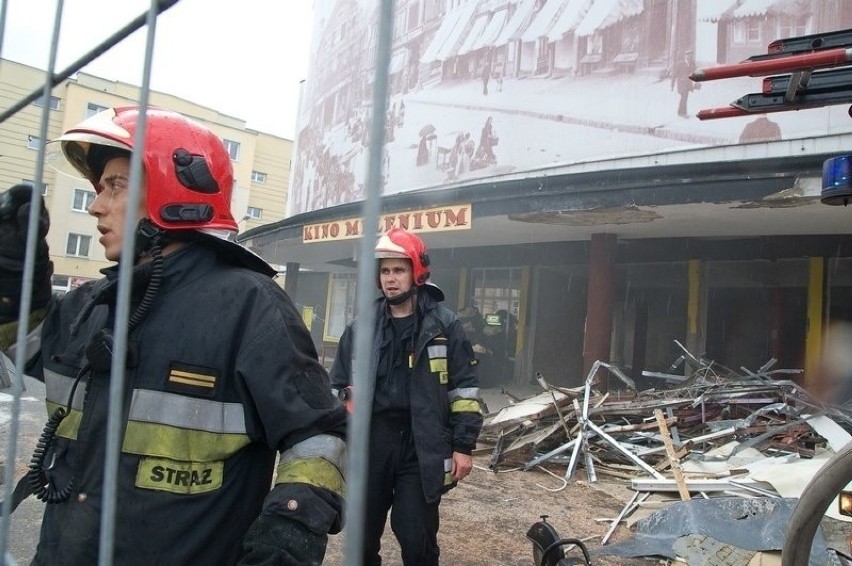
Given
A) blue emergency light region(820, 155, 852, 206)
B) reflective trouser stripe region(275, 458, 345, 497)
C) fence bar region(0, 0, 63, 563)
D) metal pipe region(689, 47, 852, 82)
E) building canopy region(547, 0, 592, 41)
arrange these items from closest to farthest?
fence bar region(0, 0, 63, 563) < reflective trouser stripe region(275, 458, 345, 497) < metal pipe region(689, 47, 852, 82) < blue emergency light region(820, 155, 852, 206) < building canopy region(547, 0, 592, 41)

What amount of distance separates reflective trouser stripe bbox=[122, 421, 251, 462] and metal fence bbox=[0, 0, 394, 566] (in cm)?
24

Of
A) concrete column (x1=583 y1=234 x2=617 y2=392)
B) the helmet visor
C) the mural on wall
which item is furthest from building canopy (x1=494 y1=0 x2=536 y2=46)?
the helmet visor

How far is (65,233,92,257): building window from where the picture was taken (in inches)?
798

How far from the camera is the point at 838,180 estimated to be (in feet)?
7.23

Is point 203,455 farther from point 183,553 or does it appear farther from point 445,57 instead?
point 445,57

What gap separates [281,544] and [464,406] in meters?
1.86

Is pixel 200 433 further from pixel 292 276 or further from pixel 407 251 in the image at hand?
pixel 292 276

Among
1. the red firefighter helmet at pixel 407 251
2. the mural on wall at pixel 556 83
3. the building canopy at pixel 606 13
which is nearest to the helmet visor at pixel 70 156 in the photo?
the red firefighter helmet at pixel 407 251

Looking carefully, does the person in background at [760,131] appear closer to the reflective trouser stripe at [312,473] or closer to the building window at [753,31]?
the building window at [753,31]

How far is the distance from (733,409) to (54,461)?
691 centimetres

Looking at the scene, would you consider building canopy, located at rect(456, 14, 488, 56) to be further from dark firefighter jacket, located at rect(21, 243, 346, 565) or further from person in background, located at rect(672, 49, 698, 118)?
dark firefighter jacket, located at rect(21, 243, 346, 565)

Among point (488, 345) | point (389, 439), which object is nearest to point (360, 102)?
point (488, 345)

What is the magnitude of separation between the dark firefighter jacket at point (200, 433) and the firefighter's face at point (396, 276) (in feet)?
5.28

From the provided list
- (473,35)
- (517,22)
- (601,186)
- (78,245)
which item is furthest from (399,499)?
(78,245)
